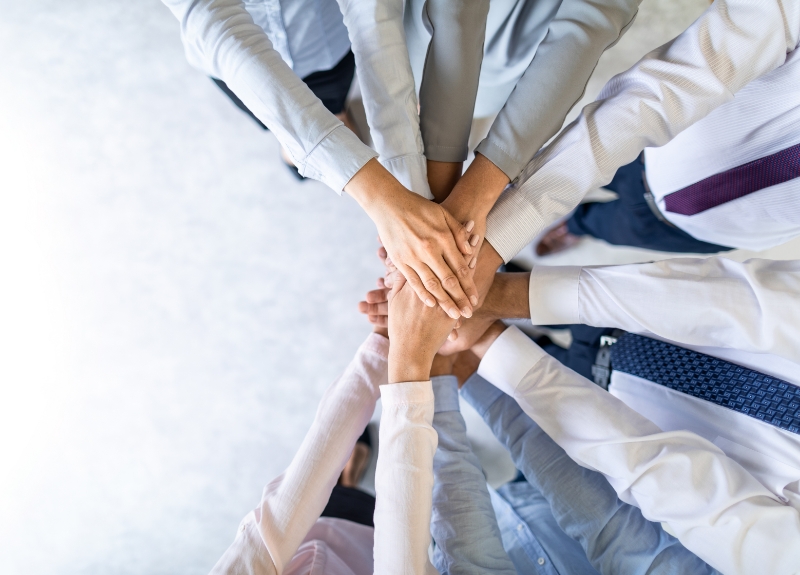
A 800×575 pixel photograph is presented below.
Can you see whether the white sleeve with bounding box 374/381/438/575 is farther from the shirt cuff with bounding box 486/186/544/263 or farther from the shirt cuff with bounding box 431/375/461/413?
the shirt cuff with bounding box 486/186/544/263

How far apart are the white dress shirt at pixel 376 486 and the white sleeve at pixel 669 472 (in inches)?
9.7

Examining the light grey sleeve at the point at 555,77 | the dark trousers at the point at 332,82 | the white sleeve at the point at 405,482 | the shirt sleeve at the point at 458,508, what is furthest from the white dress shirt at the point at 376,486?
the dark trousers at the point at 332,82

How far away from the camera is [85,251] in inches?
58.1

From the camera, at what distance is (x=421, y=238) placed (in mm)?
831

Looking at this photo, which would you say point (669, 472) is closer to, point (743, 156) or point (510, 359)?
→ point (510, 359)

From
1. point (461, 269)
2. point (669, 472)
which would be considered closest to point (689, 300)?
point (669, 472)

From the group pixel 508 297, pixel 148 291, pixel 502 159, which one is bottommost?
pixel 508 297

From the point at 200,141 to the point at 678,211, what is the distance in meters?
1.35

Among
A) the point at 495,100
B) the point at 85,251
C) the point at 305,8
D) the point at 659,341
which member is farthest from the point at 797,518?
the point at 85,251

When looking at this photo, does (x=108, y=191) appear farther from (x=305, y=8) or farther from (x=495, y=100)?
(x=495, y=100)

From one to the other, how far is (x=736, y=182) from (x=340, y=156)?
715mm

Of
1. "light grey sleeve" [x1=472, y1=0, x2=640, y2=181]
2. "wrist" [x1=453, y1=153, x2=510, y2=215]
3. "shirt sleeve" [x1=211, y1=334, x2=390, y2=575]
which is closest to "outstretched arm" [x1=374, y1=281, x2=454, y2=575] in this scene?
"shirt sleeve" [x1=211, y1=334, x2=390, y2=575]

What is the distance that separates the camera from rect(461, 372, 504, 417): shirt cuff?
109 centimetres

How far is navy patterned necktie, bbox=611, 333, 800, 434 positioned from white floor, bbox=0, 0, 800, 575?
1.78 feet
